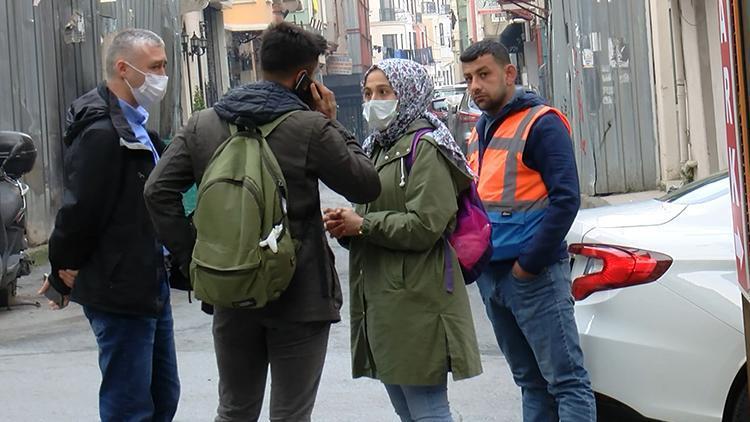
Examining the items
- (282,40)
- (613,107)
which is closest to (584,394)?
(282,40)

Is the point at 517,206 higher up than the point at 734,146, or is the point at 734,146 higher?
the point at 734,146

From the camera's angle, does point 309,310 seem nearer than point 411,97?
Yes

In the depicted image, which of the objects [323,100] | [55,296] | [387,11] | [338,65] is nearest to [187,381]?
[55,296]

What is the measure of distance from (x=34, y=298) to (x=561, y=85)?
431 inches

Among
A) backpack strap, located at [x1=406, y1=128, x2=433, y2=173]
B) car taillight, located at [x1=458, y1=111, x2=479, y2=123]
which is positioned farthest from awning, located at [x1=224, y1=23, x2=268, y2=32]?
backpack strap, located at [x1=406, y1=128, x2=433, y2=173]

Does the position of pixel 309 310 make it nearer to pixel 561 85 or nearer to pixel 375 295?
pixel 375 295

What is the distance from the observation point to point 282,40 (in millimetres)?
4000

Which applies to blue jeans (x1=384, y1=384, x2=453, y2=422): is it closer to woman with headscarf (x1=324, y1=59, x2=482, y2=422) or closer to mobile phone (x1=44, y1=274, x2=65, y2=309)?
woman with headscarf (x1=324, y1=59, x2=482, y2=422)

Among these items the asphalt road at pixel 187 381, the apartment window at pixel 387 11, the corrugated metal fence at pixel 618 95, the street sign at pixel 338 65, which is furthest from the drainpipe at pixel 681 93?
the apartment window at pixel 387 11

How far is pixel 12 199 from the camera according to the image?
974 centimetres

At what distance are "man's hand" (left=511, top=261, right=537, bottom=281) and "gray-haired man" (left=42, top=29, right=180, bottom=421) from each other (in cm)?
138

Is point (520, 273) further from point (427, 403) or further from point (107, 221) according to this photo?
point (107, 221)

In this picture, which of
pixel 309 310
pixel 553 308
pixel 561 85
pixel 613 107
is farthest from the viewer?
pixel 561 85

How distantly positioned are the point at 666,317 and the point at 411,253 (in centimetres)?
124
